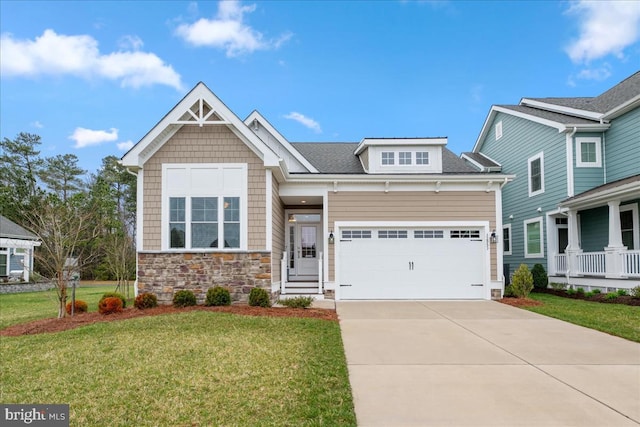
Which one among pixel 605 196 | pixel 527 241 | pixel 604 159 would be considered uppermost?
pixel 604 159

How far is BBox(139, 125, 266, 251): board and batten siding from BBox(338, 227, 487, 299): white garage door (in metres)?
2.96

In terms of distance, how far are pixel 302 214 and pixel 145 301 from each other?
6124mm

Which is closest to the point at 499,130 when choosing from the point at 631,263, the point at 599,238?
the point at 599,238

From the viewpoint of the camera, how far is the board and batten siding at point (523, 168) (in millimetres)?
15836

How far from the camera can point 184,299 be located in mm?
10633

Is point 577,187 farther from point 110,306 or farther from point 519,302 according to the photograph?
point 110,306

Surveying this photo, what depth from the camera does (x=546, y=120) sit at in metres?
16.1

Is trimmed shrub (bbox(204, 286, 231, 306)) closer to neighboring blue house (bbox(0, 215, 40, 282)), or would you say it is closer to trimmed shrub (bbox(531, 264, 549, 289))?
trimmed shrub (bbox(531, 264, 549, 289))

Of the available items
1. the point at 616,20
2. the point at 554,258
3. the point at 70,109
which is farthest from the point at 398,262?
the point at 70,109

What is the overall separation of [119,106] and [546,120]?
1992cm

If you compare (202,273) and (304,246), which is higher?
(304,246)

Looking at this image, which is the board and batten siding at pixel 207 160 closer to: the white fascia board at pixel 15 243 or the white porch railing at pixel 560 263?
the white porch railing at pixel 560 263

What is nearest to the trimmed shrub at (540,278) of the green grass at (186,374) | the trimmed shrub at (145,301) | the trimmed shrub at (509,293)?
the trimmed shrub at (509,293)

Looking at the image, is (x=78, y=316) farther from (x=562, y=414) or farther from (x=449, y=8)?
(x=449, y=8)
